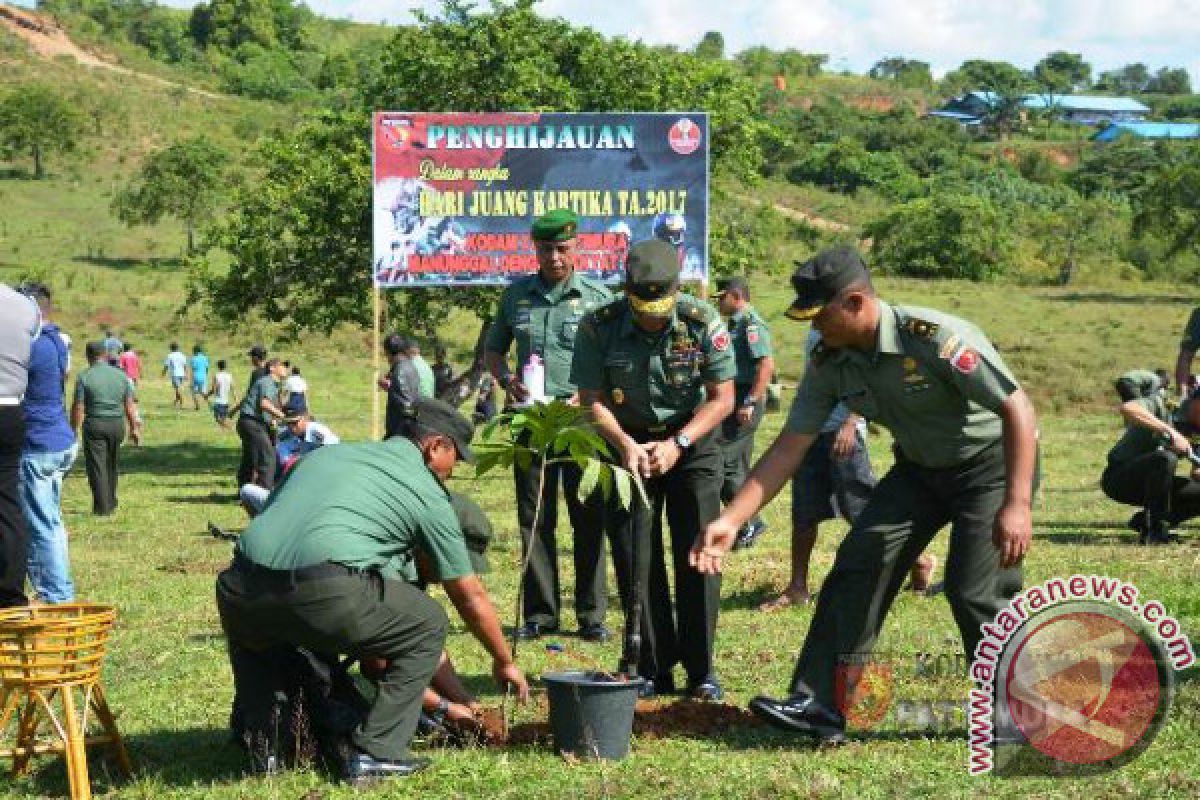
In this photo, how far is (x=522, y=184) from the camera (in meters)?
19.6

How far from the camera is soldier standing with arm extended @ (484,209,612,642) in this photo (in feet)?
30.0

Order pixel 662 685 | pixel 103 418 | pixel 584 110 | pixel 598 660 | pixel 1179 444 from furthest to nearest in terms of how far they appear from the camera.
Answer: pixel 584 110, pixel 103 418, pixel 1179 444, pixel 598 660, pixel 662 685

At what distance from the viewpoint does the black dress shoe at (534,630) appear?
9.30 metres

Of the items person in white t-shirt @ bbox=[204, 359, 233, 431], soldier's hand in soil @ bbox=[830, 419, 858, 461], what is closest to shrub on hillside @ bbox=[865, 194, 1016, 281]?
person in white t-shirt @ bbox=[204, 359, 233, 431]

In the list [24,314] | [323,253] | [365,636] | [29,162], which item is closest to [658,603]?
[365,636]

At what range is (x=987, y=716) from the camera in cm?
620

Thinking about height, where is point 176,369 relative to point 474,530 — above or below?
below

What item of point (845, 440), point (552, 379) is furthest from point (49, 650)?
point (845, 440)

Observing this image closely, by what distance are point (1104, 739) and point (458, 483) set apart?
53.8 ft

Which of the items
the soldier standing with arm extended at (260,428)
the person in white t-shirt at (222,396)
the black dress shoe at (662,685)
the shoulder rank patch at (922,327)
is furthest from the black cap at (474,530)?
the person in white t-shirt at (222,396)

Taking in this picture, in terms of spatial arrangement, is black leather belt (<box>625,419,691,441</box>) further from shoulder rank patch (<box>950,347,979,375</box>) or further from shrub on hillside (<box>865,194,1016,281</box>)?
shrub on hillside (<box>865,194,1016,281</box>)

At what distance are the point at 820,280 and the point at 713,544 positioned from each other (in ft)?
3.42

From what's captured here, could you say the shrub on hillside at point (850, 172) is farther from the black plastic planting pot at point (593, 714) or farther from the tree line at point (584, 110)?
the black plastic planting pot at point (593, 714)

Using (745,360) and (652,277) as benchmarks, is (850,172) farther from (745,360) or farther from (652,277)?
(652,277)
